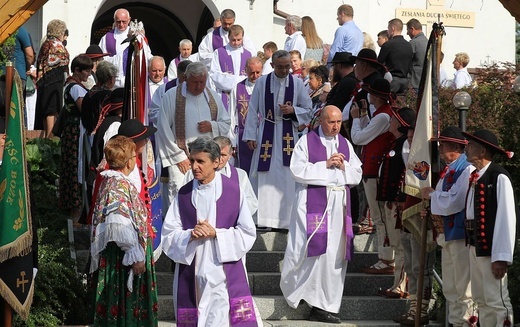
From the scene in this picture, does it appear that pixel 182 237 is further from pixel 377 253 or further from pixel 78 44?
pixel 78 44

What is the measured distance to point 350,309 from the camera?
1331 centimetres

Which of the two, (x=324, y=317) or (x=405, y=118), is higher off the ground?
(x=405, y=118)

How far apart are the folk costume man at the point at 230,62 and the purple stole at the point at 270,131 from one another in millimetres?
2039

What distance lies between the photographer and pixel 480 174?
11500 millimetres

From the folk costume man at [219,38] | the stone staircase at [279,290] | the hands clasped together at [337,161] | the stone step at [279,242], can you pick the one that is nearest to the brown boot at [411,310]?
the stone staircase at [279,290]

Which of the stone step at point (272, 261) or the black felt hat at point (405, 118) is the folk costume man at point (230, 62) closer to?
the stone step at point (272, 261)

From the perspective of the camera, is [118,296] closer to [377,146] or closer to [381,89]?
[377,146]

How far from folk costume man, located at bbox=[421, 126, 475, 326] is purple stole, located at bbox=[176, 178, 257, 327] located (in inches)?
79.9

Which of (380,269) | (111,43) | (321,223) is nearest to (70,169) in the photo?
(321,223)

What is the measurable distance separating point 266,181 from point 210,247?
13.2 ft

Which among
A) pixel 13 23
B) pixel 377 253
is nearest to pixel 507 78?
pixel 377 253

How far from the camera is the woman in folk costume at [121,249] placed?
434 inches

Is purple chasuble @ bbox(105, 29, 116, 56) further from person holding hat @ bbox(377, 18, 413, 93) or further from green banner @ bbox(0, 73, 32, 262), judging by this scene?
green banner @ bbox(0, 73, 32, 262)

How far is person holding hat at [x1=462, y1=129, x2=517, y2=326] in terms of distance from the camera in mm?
11281
